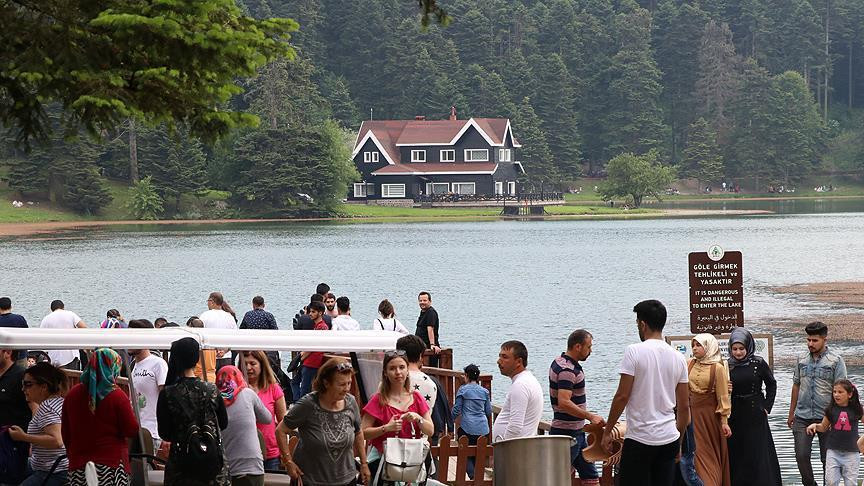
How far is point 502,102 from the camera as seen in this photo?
141 metres

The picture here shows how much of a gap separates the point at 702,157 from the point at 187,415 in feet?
448

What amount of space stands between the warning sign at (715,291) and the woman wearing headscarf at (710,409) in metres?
4.70

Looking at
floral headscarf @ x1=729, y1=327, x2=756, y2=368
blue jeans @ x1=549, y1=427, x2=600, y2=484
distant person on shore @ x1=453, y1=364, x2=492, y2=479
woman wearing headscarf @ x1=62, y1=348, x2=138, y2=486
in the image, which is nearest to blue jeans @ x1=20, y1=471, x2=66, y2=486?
woman wearing headscarf @ x1=62, y1=348, x2=138, y2=486

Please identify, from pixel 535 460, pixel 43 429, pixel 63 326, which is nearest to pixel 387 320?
pixel 63 326

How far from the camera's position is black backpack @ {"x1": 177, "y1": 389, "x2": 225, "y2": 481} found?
27.5 ft

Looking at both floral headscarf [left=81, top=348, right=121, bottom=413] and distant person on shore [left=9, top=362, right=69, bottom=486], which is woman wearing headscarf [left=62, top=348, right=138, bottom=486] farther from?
distant person on shore [left=9, top=362, right=69, bottom=486]

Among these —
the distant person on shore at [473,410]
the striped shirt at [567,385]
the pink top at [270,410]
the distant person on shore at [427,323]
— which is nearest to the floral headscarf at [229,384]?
the pink top at [270,410]

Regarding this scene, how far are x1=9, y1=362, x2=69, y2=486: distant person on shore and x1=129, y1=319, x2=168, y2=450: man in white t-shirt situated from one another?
7.16 feet

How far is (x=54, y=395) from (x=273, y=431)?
181cm

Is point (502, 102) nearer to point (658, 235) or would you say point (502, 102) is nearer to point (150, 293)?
point (658, 235)

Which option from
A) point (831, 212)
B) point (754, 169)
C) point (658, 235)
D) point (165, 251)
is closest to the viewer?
point (165, 251)

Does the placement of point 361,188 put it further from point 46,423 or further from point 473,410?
point 46,423

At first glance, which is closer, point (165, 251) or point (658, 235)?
point (165, 251)

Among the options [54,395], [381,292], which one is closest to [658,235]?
[381,292]
